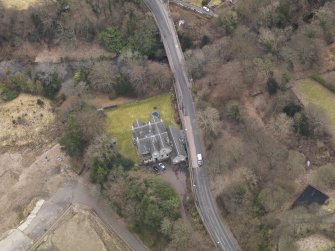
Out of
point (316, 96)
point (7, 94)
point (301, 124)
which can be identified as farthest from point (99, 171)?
point (316, 96)

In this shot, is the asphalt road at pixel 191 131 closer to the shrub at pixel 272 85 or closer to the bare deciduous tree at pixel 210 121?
the bare deciduous tree at pixel 210 121

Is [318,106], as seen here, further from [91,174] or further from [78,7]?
[78,7]

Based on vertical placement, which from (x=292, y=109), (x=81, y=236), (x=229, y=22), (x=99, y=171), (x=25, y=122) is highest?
(x=229, y=22)

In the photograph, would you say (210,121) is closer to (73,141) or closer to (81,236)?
(73,141)

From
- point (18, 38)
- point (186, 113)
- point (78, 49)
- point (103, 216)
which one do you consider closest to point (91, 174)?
point (103, 216)

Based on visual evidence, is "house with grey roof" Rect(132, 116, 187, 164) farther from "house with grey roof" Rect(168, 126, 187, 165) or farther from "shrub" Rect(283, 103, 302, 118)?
"shrub" Rect(283, 103, 302, 118)

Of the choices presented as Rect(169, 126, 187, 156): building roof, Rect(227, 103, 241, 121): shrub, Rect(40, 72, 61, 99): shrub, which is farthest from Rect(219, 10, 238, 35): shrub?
Rect(40, 72, 61, 99): shrub

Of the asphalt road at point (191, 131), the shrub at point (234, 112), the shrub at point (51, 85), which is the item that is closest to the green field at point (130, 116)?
the asphalt road at point (191, 131)
